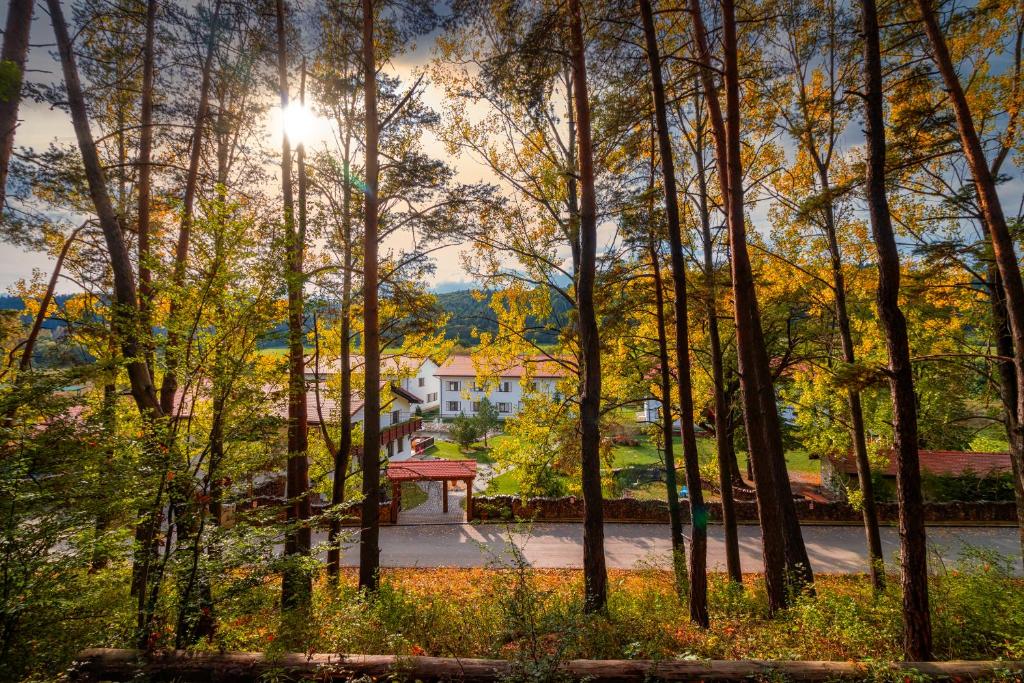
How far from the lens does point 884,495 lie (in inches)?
634

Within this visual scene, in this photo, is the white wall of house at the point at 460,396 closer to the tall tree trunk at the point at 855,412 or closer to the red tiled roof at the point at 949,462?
the red tiled roof at the point at 949,462

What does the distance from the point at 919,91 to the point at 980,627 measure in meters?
8.62

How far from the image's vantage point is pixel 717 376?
27.2ft

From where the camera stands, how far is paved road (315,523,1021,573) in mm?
11766

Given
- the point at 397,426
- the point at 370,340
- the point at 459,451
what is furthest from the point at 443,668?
the point at 459,451

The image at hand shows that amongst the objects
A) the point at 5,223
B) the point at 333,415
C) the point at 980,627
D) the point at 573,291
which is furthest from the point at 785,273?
the point at 5,223

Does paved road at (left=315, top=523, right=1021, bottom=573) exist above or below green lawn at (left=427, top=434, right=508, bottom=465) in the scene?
below

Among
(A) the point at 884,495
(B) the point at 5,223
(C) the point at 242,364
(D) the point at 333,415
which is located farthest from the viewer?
(A) the point at 884,495

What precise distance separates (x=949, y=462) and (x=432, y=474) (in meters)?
21.2

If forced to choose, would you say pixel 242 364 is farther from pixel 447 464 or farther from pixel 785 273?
pixel 447 464

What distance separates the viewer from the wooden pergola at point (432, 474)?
51.9ft

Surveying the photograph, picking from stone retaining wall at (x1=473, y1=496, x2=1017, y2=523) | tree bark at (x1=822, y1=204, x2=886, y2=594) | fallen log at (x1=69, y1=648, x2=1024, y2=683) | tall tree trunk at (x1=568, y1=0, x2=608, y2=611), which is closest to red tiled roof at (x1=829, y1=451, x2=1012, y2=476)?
stone retaining wall at (x1=473, y1=496, x2=1017, y2=523)

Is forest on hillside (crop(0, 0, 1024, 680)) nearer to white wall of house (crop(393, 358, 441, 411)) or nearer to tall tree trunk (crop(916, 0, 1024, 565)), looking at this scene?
tall tree trunk (crop(916, 0, 1024, 565))

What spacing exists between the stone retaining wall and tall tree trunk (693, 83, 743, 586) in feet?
21.2
